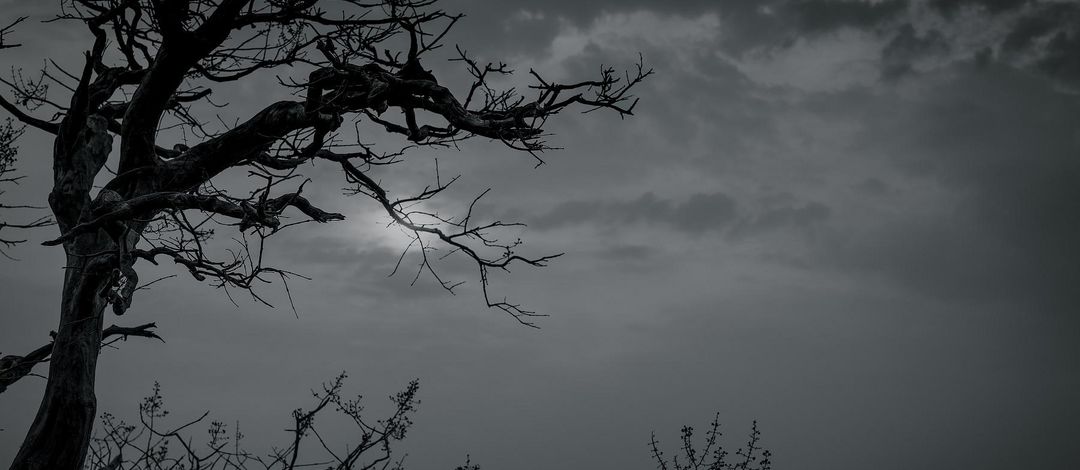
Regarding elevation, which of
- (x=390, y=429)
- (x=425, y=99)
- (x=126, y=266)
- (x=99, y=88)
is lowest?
(x=390, y=429)

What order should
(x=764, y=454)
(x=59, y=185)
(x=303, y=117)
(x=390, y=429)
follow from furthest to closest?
1. (x=764, y=454)
2. (x=59, y=185)
3. (x=303, y=117)
4. (x=390, y=429)

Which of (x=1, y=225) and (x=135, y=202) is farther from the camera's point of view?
(x=1, y=225)

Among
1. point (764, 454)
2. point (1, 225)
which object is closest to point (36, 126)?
point (1, 225)

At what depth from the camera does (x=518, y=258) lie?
258 inches

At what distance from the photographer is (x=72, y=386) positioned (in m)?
5.58

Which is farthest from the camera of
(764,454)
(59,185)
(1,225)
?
(1,225)

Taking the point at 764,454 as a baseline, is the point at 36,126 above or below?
above

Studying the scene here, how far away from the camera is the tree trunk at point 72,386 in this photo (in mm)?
5418

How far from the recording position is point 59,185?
6219mm

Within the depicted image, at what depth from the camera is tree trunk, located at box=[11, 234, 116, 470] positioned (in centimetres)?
542

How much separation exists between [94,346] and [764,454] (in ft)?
19.9

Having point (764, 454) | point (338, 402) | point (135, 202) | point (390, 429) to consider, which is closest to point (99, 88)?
point (135, 202)

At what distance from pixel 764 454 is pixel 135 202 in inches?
233

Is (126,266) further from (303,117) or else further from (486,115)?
(486,115)
